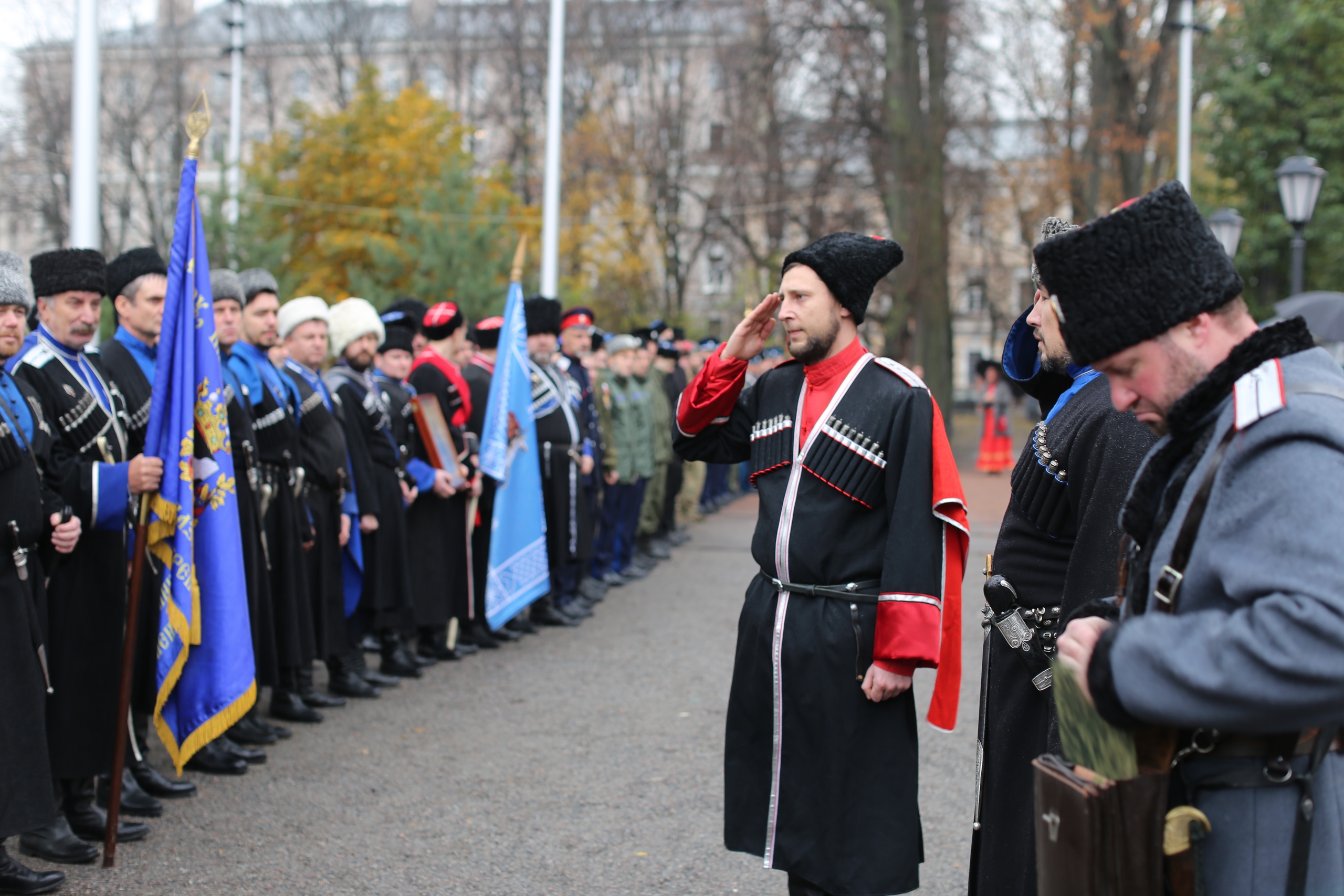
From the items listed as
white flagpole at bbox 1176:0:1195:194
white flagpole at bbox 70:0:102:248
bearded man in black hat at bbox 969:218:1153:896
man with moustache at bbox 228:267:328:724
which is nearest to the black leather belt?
bearded man in black hat at bbox 969:218:1153:896

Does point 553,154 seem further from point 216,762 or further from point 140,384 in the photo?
point 216,762

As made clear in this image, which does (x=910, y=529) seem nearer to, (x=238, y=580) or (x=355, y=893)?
(x=355, y=893)

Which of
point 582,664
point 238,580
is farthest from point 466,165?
point 238,580

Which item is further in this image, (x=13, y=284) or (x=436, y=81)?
(x=436, y=81)

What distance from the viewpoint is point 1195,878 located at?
1980 millimetres

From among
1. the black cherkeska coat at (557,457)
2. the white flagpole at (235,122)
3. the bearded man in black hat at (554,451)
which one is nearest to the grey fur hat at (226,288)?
the bearded man in black hat at (554,451)

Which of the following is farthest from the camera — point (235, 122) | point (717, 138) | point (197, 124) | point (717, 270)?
point (717, 270)

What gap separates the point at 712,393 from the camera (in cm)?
377

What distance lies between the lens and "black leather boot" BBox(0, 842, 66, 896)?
4.11 m

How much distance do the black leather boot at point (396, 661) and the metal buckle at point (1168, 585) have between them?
6186 millimetres

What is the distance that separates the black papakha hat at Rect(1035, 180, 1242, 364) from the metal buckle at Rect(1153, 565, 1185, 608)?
0.37 m

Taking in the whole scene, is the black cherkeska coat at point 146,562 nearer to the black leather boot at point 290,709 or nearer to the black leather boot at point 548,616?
the black leather boot at point 290,709

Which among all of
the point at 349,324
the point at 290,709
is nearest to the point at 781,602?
the point at 290,709

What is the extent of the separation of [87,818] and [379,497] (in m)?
2.97
